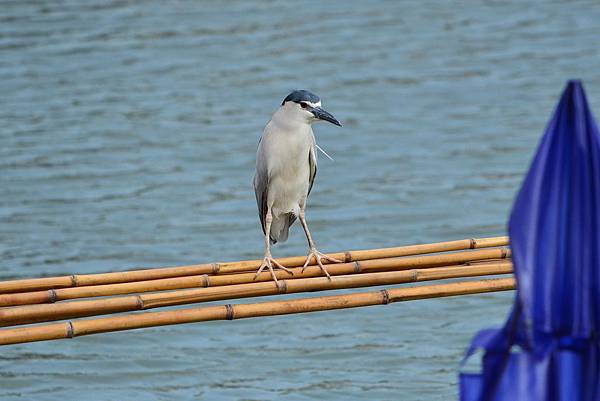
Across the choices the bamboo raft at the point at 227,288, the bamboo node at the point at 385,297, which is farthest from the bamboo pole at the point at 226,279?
the bamboo node at the point at 385,297

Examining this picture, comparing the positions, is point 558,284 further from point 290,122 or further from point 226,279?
point 290,122

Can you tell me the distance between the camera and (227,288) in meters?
4.29

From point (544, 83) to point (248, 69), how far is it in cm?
294

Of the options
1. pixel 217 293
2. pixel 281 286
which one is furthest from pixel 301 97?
pixel 217 293

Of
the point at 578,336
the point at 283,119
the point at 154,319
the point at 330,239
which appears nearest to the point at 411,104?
the point at 330,239

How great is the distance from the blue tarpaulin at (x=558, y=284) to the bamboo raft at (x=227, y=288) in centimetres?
163

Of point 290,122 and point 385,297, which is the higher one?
point 290,122

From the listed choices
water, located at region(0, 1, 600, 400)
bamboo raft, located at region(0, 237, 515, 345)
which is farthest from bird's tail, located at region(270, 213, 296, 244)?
water, located at region(0, 1, 600, 400)

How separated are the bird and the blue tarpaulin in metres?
2.56

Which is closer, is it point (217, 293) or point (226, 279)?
point (217, 293)

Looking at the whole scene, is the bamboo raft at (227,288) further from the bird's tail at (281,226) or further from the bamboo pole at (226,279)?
the bird's tail at (281,226)

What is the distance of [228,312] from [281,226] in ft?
5.37

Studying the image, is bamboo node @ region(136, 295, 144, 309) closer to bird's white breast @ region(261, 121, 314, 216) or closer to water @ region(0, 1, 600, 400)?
bird's white breast @ region(261, 121, 314, 216)

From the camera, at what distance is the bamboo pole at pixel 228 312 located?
12.8ft
